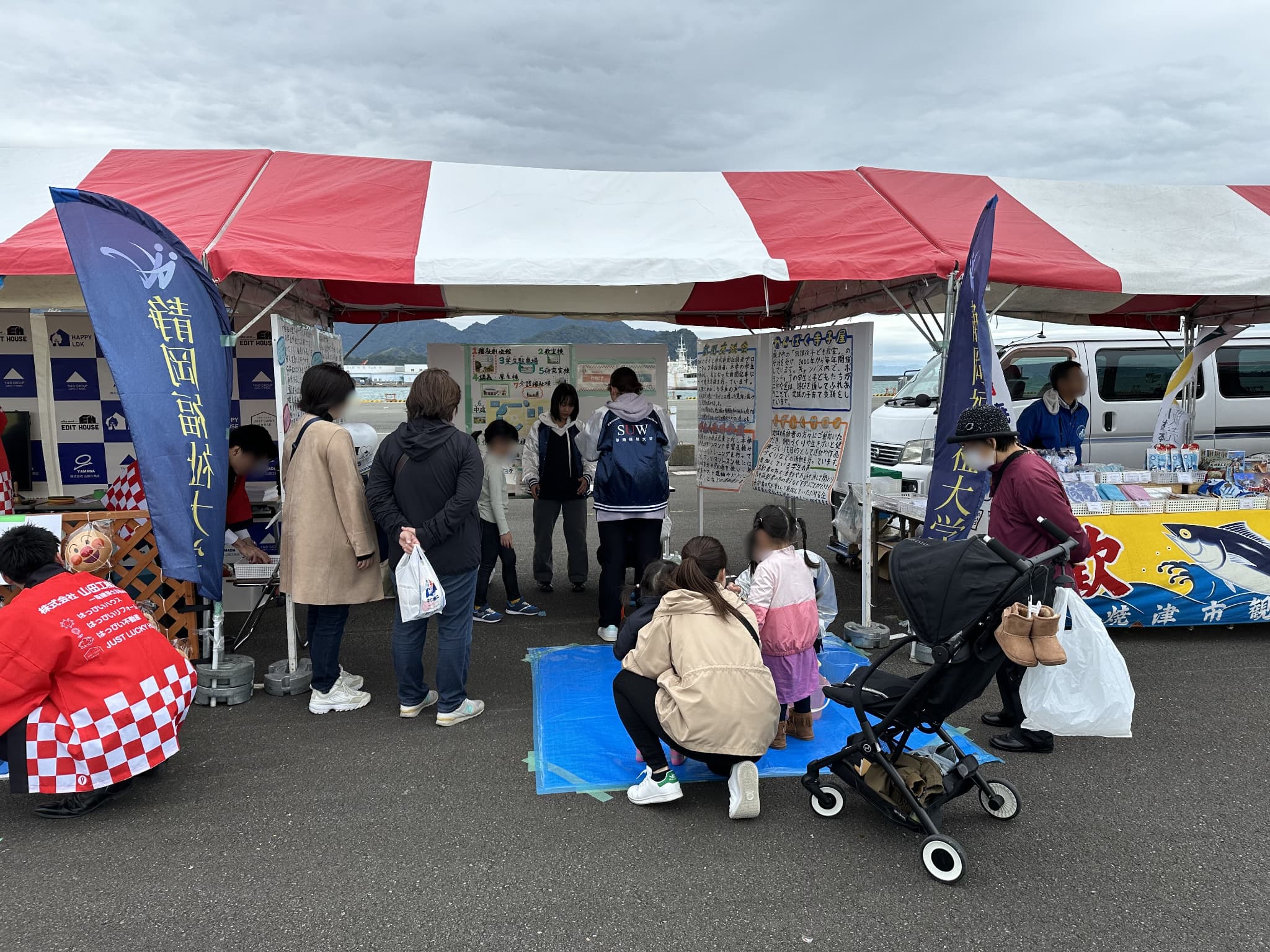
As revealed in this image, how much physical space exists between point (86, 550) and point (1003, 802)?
13.3 ft

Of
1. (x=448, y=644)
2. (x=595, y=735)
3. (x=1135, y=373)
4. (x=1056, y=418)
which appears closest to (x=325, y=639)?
(x=448, y=644)

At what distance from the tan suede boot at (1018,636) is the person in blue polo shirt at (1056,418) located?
419 cm

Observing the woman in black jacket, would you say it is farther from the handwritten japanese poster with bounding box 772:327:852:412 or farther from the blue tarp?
the handwritten japanese poster with bounding box 772:327:852:412

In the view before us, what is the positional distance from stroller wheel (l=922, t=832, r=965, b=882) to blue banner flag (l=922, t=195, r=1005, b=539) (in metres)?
2.06

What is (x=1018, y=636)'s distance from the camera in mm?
2631

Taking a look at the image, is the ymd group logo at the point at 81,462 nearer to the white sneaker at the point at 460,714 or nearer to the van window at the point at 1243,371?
the white sneaker at the point at 460,714

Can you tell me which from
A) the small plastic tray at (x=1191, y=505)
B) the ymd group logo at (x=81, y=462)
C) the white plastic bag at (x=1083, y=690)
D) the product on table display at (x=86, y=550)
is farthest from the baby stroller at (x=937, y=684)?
the ymd group logo at (x=81, y=462)

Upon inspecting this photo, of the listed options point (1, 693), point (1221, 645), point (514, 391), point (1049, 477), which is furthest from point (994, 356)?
point (1, 693)

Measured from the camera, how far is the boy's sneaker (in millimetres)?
3109

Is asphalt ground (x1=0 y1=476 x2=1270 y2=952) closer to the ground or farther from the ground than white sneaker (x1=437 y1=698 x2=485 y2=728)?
closer to the ground

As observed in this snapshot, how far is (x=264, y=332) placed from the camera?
580 centimetres

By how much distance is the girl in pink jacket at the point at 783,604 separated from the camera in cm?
347

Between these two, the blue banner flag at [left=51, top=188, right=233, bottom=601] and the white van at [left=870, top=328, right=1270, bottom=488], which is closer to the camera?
the blue banner flag at [left=51, top=188, right=233, bottom=601]

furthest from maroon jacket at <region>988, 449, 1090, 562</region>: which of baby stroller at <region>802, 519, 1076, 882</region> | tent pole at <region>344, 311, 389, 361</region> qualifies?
tent pole at <region>344, 311, 389, 361</region>
